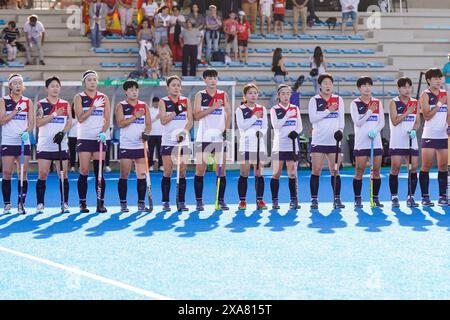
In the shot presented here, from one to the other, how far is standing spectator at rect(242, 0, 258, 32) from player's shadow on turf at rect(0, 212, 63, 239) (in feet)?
47.1

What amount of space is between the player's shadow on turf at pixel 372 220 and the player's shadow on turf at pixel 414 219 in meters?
0.19

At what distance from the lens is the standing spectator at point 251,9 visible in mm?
24000

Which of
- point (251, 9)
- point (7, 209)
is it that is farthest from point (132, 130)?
point (251, 9)

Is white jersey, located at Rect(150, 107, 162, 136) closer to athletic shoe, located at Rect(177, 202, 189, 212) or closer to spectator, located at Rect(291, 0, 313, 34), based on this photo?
athletic shoe, located at Rect(177, 202, 189, 212)

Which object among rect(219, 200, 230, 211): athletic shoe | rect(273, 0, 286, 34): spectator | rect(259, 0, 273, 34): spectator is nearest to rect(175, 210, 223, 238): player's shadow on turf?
rect(219, 200, 230, 211): athletic shoe

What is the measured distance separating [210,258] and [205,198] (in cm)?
567

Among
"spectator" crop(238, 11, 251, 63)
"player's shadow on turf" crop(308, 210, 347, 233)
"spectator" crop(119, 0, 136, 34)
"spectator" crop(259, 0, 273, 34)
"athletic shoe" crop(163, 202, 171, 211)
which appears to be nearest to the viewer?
"player's shadow on turf" crop(308, 210, 347, 233)

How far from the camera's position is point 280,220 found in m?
10.4

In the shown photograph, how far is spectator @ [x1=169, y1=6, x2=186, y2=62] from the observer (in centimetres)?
2256

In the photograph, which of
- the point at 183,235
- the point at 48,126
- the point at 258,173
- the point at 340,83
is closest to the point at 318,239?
the point at 183,235

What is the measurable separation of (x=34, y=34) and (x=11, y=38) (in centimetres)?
61

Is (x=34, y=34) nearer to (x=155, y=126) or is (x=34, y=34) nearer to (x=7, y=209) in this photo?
(x=155, y=126)

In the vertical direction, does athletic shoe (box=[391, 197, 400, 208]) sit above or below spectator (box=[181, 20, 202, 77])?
below

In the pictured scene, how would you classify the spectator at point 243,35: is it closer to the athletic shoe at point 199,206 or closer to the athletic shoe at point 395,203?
the athletic shoe at point 395,203
